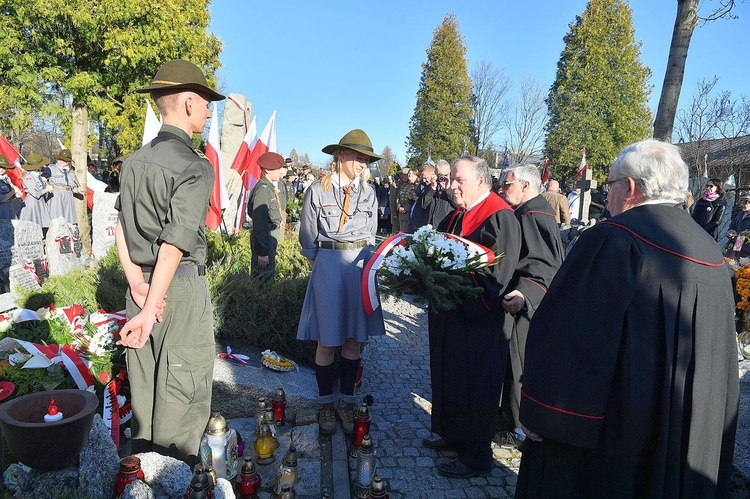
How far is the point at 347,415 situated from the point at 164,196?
92.2 inches

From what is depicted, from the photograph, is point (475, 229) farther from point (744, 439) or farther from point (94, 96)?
point (94, 96)

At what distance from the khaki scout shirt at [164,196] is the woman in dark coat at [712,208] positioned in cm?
1058

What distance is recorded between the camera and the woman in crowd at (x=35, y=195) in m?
9.92

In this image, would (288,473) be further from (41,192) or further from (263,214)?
(41,192)

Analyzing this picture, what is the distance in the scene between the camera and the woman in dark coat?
32.6 feet

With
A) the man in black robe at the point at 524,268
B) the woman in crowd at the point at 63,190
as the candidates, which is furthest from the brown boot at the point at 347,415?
the woman in crowd at the point at 63,190

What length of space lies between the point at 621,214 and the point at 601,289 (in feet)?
1.15

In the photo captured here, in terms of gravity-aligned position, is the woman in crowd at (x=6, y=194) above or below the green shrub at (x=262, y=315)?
above

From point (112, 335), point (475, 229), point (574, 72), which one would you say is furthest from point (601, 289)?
point (574, 72)

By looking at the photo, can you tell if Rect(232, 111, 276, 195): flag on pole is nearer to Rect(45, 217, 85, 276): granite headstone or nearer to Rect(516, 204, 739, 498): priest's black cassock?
Rect(45, 217, 85, 276): granite headstone

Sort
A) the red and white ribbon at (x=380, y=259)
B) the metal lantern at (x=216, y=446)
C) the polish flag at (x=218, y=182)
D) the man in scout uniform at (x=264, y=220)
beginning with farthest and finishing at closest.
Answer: the polish flag at (x=218, y=182), the man in scout uniform at (x=264, y=220), the red and white ribbon at (x=380, y=259), the metal lantern at (x=216, y=446)

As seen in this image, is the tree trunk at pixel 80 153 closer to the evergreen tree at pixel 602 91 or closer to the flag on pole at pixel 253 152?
the flag on pole at pixel 253 152

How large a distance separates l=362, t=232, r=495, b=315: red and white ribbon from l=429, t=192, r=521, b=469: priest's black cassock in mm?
158

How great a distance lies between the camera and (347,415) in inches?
155
